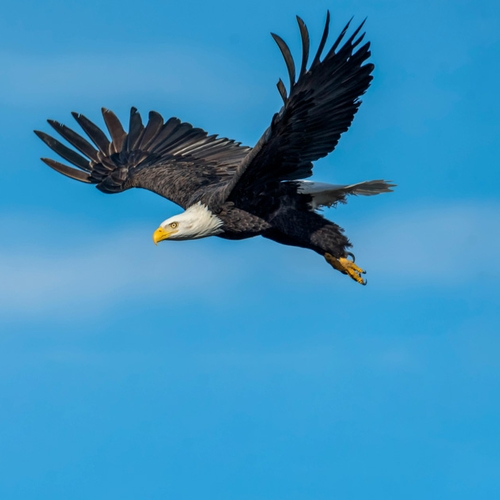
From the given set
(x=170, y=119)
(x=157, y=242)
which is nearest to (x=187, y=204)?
(x=157, y=242)

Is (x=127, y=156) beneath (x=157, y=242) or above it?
above

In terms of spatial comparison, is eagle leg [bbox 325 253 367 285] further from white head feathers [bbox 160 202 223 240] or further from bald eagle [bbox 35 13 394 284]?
white head feathers [bbox 160 202 223 240]

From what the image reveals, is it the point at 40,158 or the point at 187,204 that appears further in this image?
the point at 40,158

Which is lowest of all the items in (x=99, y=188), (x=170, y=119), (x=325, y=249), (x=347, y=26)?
(x=325, y=249)

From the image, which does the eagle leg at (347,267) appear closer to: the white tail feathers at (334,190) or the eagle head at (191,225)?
the white tail feathers at (334,190)

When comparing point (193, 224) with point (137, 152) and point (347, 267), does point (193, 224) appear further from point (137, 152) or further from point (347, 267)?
point (137, 152)

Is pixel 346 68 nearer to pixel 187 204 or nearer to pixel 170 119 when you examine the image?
pixel 187 204

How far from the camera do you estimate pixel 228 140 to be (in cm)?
1494

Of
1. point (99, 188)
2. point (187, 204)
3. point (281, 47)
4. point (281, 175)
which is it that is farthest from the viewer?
point (99, 188)

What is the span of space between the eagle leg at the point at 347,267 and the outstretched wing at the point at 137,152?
6.91ft

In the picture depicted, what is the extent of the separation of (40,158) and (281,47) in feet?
18.0

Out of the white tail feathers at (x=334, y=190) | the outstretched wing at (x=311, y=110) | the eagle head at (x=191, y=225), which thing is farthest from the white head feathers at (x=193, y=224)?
the white tail feathers at (x=334, y=190)

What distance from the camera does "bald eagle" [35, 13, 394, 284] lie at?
10961 millimetres

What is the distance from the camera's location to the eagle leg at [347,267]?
1259 cm
